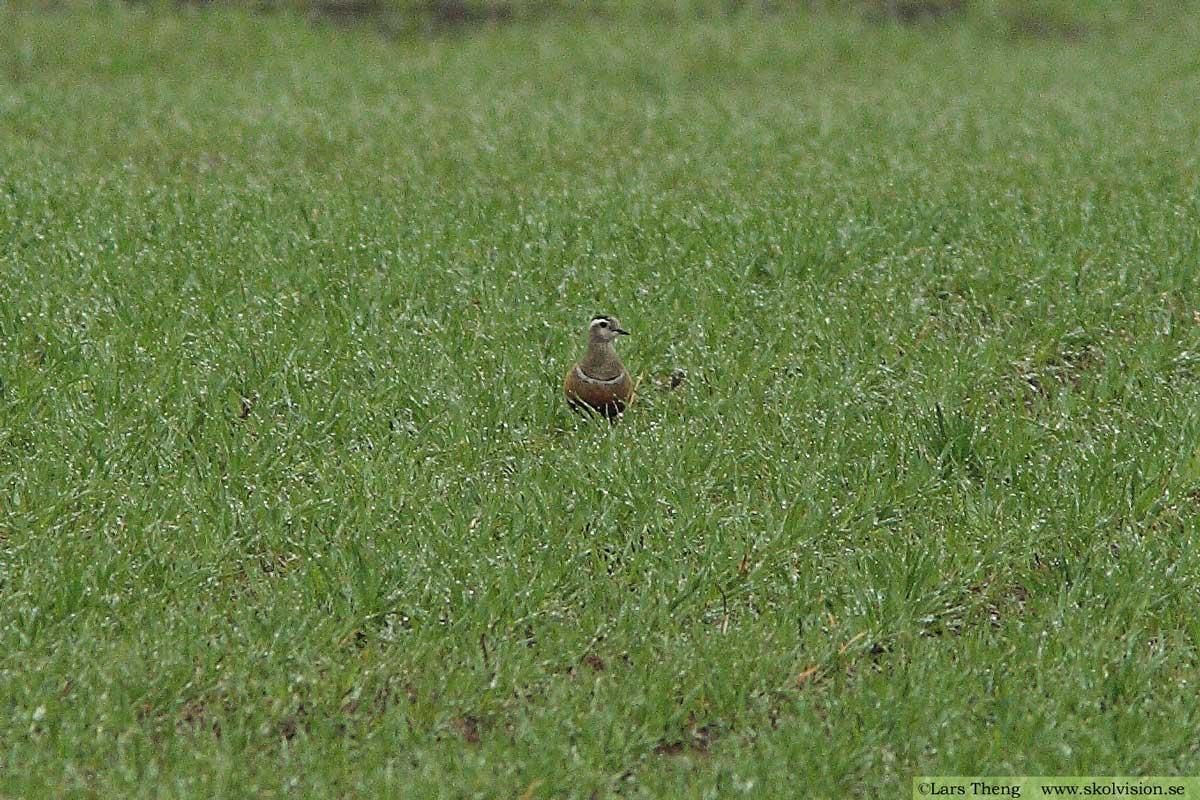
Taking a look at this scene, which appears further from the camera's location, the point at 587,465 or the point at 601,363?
the point at 601,363

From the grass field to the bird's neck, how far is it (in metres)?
0.28

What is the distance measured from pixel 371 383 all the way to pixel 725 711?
270cm

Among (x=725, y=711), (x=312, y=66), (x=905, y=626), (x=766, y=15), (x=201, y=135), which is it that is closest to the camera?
(x=725, y=711)

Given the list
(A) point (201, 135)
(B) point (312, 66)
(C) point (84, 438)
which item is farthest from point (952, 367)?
(B) point (312, 66)

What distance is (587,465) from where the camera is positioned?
5719 mm

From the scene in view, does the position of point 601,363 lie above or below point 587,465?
above

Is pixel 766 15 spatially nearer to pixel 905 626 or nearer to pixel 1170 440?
pixel 1170 440

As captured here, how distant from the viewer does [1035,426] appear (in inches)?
240

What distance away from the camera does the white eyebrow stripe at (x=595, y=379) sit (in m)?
6.05

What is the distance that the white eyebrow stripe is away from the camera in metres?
6.05

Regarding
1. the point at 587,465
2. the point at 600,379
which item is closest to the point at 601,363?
the point at 600,379

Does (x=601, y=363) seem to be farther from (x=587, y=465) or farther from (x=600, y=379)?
(x=587, y=465)

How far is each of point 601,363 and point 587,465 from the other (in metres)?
0.57

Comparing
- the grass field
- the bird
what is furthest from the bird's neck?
the grass field
